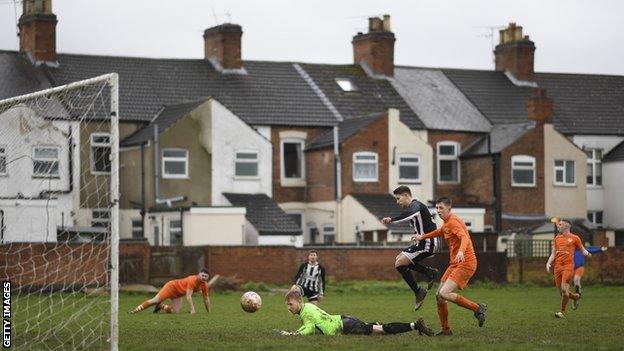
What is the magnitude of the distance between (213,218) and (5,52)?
1532 cm

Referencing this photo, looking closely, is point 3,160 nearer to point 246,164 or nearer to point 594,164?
point 246,164

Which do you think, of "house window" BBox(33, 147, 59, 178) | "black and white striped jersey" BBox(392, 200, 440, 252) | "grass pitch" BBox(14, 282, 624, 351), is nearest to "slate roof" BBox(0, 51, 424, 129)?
"grass pitch" BBox(14, 282, 624, 351)

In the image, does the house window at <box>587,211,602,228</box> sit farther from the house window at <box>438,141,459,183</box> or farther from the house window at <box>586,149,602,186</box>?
the house window at <box>438,141,459,183</box>

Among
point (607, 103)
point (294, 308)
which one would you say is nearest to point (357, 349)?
point (294, 308)

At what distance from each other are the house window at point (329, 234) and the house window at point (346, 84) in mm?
8781

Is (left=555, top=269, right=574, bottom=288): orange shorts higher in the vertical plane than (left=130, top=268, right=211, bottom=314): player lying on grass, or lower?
higher

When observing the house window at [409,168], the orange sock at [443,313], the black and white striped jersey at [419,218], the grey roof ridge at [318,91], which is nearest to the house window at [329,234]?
the house window at [409,168]

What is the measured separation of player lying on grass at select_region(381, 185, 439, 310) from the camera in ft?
74.1

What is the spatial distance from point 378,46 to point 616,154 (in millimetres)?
13832

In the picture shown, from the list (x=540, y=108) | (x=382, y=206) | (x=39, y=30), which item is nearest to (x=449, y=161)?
(x=540, y=108)

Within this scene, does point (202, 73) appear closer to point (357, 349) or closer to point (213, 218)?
point (213, 218)

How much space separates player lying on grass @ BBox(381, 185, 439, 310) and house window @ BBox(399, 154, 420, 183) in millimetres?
40371

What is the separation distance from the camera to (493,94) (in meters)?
72.4

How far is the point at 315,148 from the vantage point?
63438mm
